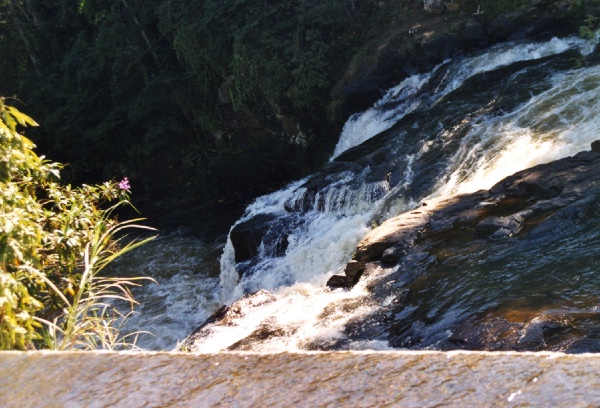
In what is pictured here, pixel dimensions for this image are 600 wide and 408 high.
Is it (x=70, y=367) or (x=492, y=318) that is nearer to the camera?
(x=70, y=367)

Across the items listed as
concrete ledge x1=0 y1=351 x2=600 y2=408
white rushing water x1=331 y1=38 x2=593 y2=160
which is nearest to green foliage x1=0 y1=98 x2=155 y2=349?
concrete ledge x1=0 y1=351 x2=600 y2=408

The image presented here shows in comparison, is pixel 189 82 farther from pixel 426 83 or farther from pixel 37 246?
pixel 37 246

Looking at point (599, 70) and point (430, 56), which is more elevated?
point (430, 56)

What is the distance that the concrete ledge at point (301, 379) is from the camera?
156cm

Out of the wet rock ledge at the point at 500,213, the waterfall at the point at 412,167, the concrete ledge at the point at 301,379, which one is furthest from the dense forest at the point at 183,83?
the concrete ledge at the point at 301,379

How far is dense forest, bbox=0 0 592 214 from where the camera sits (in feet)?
46.6

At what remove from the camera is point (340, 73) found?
1403cm

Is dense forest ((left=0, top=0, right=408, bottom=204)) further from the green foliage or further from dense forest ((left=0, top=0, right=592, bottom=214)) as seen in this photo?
the green foliage

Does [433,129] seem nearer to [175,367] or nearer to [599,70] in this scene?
[599,70]

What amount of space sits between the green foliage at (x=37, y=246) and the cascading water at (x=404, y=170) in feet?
7.96

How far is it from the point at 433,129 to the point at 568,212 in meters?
4.18

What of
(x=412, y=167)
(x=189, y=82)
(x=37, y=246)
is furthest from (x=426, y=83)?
(x=37, y=246)

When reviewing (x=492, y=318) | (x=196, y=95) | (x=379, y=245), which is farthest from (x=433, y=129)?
(x=196, y=95)

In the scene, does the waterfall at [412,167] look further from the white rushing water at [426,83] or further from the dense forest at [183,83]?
the dense forest at [183,83]
